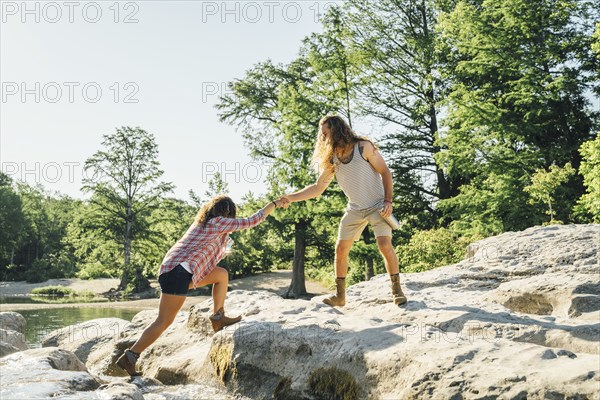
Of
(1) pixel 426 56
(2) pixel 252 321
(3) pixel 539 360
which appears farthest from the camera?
(1) pixel 426 56

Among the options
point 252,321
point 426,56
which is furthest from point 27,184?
point 252,321

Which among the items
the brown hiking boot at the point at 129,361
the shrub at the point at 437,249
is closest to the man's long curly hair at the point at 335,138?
the brown hiking boot at the point at 129,361

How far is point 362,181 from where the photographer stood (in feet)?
19.1

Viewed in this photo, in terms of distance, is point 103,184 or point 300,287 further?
point 103,184

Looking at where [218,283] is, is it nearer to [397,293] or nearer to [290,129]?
[397,293]

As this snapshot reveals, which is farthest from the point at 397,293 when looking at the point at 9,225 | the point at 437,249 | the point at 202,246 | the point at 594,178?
the point at 9,225

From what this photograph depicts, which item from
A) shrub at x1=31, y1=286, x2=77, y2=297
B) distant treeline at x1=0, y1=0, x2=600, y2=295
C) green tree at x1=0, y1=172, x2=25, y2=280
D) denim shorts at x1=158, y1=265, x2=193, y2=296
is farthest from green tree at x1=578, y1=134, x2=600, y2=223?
→ green tree at x1=0, y1=172, x2=25, y2=280

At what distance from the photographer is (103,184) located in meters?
41.1

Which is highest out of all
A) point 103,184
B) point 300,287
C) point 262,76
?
point 262,76

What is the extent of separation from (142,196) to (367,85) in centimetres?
2464

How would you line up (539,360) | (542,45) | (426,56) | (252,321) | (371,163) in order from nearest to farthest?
(539,360) < (252,321) < (371,163) < (542,45) < (426,56)

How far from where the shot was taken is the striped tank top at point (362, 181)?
230 inches

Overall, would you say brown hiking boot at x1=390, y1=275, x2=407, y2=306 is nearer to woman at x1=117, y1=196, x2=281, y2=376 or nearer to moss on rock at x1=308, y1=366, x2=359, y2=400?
woman at x1=117, y1=196, x2=281, y2=376

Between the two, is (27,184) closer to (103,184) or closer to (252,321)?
(103,184)
